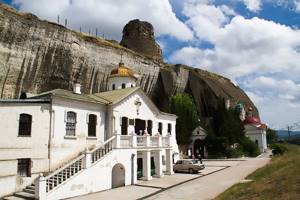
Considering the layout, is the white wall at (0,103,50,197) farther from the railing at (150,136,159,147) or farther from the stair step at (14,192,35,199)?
the railing at (150,136,159,147)

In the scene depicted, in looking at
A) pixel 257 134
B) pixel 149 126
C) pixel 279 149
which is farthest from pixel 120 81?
pixel 257 134

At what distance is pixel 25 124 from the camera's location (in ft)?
69.1

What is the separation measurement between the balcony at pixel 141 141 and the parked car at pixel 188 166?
3080 mm

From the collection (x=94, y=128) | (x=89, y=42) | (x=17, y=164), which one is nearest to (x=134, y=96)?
(x=94, y=128)

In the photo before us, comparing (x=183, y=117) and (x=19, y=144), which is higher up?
(x=183, y=117)

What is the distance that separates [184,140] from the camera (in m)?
54.1

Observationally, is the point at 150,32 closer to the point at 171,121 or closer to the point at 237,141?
the point at 237,141

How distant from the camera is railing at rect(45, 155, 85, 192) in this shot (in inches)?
743

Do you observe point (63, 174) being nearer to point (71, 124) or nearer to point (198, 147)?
point (71, 124)

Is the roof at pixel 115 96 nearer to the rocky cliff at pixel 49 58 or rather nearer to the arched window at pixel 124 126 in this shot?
the arched window at pixel 124 126

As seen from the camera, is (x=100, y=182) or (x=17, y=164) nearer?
(x=17, y=164)

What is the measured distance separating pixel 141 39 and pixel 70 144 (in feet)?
211

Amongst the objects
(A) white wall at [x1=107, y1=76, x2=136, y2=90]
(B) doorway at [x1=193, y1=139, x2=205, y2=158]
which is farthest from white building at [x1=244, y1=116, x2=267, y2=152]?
(A) white wall at [x1=107, y1=76, x2=136, y2=90]

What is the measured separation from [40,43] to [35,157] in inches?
1066
